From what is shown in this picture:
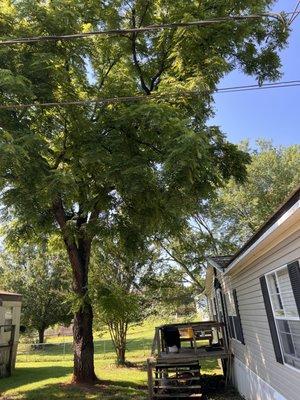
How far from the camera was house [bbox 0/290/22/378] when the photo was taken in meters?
15.2

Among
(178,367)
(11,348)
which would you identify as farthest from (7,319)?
(178,367)

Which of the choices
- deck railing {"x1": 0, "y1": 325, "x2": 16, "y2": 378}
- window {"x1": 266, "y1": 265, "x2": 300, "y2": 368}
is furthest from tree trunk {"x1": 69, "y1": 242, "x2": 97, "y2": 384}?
window {"x1": 266, "y1": 265, "x2": 300, "y2": 368}

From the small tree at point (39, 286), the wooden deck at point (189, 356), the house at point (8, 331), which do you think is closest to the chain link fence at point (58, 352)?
the small tree at point (39, 286)

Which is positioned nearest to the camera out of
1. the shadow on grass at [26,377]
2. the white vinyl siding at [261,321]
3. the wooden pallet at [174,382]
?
the white vinyl siding at [261,321]

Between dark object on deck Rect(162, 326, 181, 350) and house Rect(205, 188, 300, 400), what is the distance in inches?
107

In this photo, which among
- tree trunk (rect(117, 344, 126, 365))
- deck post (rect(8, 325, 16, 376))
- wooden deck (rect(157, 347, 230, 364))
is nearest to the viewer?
wooden deck (rect(157, 347, 230, 364))

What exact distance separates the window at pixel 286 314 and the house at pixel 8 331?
11.9 m

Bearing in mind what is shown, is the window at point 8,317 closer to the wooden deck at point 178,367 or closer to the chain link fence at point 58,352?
the chain link fence at point 58,352

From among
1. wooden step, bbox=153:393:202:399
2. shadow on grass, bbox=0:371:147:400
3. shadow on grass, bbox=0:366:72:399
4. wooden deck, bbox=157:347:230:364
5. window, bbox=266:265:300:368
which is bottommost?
wooden step, bbox=153:393:202:399

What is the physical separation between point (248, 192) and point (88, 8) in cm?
2109

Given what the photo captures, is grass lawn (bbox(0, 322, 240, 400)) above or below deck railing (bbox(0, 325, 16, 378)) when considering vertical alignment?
below

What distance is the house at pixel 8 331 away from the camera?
1516cm

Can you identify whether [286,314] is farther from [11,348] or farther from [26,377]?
[11,348]

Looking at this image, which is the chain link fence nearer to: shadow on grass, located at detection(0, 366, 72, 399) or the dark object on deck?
shadow on grass, located at detection(0, 366, 72, 399)
